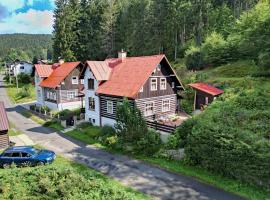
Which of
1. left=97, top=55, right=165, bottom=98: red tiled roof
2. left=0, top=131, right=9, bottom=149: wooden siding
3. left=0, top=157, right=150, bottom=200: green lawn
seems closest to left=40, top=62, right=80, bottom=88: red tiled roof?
left=97, top=55, right=165, bottom=98: red tiled roof

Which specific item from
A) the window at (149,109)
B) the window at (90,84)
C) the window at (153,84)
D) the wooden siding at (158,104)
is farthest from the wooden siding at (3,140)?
the window at (153,84)

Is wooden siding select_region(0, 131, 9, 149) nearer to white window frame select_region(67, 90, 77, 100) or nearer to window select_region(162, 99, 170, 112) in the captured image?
window select_region(162, 99, 170, 112)

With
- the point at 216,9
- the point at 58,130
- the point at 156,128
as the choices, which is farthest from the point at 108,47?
the point at 156,128

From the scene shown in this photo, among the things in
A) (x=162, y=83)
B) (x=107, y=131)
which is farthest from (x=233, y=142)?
(x=162, y=83)

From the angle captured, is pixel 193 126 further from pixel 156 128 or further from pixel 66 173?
pixel 66 173

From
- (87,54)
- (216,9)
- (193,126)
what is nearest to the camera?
(193,126)

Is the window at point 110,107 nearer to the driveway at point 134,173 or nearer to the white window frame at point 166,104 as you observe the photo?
the driveway at point 134,173
